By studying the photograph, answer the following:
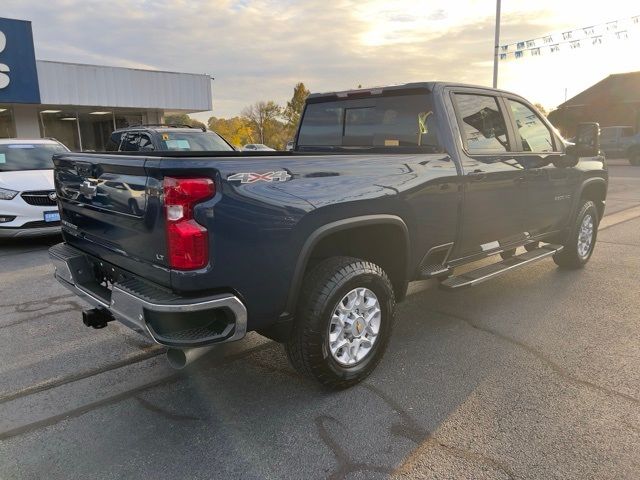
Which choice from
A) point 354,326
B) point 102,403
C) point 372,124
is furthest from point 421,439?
point 372,124

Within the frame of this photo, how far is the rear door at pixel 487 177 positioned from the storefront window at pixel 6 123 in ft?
77.2

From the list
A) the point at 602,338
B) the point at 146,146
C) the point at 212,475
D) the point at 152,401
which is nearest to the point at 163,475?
the point at 212,475

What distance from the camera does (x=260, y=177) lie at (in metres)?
2.61

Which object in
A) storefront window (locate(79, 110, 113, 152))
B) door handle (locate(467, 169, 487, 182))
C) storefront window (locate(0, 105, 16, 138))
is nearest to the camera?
door handle (locate(467, 169, 487, 182))

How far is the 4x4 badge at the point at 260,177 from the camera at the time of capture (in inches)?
98.8

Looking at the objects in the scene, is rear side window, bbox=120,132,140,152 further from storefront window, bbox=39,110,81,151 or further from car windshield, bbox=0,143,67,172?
storefront window, bbox=39,110,81,151

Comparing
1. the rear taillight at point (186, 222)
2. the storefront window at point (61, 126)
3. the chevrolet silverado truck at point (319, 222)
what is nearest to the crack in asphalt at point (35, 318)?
the chevrolet silverado truck at point (319, 222)

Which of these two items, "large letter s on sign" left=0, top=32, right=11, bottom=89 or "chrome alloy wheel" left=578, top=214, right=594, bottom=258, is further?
"large letter s on sign" left=0, top=32, right=11, bottom=89

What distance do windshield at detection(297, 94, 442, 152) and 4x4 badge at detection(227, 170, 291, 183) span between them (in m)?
1.53

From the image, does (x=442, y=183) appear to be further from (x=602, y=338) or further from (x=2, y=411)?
(x=2, y=411)

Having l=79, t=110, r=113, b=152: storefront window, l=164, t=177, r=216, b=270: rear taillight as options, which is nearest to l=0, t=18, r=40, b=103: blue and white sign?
l=79, t=110, r=113, b=152: storefront window

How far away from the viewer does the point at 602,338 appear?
156 inches

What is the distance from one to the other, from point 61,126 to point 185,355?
26.1 meters

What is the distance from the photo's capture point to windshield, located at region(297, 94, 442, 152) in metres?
3.86
